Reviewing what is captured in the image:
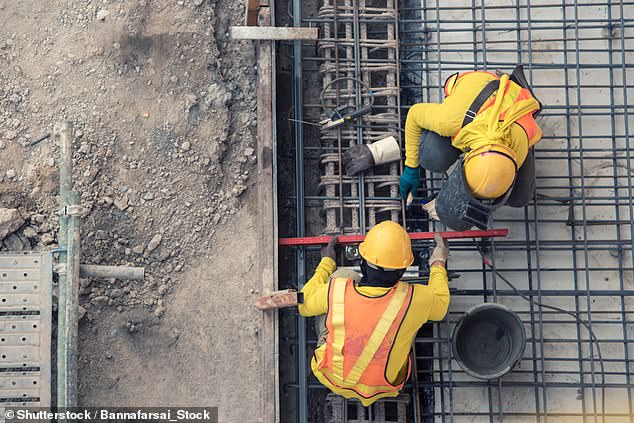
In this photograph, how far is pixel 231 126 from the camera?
577 centimetres

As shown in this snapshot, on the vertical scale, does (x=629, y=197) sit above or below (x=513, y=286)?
above

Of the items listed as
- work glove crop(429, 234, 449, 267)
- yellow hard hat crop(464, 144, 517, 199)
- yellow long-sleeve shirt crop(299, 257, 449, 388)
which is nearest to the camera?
yellow hard hat crop(464, 144, 517, 199)

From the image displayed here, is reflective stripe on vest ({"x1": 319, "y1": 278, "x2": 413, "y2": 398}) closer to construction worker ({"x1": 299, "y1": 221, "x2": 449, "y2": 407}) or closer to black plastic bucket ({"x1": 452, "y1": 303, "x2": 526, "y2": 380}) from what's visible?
construction worker ({"x1": 299, "y1": 221, "x2": 449, "y2": 407})

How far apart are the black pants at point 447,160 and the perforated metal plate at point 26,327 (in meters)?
2.91

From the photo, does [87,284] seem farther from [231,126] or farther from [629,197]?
[629,197]

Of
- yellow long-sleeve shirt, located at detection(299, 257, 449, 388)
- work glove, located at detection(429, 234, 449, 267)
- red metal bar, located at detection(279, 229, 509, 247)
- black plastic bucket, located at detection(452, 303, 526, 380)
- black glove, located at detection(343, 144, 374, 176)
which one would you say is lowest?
black plastic bucket, located at detection(452, 303, 526, 380)

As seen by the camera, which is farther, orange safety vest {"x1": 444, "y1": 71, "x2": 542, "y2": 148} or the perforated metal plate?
the perforated metal plate

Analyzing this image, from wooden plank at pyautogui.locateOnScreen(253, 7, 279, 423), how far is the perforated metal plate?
5.26ft

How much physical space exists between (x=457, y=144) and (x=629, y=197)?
1886 mm

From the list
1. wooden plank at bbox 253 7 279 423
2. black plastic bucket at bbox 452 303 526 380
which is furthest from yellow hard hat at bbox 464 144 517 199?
wooden plank at bbox 253 7 279 423

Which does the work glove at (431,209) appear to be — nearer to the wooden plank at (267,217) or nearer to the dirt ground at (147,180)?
the wooden plank at (267,217)

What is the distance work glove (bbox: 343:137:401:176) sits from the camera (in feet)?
18.1

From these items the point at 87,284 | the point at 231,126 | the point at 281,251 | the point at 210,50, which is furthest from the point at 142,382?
the point at 210,50

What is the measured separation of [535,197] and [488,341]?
4.18 feet
